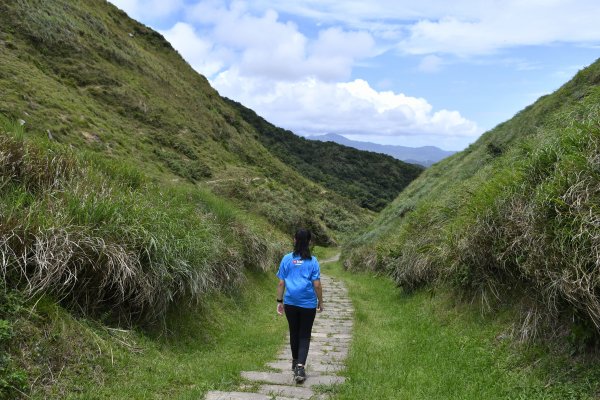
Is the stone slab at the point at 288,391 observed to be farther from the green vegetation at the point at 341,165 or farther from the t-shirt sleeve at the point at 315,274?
the green vegetation at the point at 341,165

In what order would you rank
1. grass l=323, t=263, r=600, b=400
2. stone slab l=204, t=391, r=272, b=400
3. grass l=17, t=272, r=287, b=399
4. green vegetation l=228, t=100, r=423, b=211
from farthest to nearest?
green vegetation l=228, t=100, r=423, b=211 → stone slab l=204, t=391, r=272, b=400 → grass l=323, t=263, r=600, b=400 → grass l=17, t=272, r=287, b=399

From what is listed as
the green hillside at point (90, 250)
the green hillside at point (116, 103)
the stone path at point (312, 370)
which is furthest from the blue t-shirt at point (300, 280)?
the green hillside at point (116, 103)

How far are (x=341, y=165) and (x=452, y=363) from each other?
94292 mm

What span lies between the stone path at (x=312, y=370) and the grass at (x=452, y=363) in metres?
0.23

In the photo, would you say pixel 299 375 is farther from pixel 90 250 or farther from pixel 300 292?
pixel 90 250

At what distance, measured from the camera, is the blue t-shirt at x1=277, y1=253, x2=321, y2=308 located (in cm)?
563

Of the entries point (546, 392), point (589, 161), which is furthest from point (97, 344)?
point (589, 161)

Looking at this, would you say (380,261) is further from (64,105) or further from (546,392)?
(64,105)

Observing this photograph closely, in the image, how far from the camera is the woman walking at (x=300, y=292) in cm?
563

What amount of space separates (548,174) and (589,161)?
1.00 meters

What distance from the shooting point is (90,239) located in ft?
17.7

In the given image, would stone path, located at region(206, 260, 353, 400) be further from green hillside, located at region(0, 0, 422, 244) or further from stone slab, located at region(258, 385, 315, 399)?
green hillside, located at region(0, 0, 422, 244)

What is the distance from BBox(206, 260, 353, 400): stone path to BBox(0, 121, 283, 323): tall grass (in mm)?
1706

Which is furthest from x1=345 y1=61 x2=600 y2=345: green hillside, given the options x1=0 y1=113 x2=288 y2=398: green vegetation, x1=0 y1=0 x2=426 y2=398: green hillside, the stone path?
x1=0 y1=113 x2=288 y2=398: green vegetation
